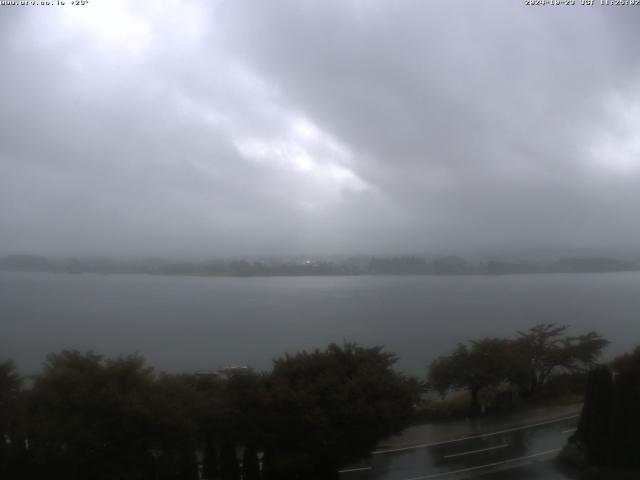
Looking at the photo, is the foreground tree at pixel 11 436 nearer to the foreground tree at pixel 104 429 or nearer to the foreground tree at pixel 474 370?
the foreground tree at pixel 104 429

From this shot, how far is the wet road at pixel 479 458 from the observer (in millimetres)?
12078

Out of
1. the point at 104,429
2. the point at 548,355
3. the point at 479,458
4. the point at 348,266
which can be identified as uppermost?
the point at 348,266

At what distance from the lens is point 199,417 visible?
1069 cm

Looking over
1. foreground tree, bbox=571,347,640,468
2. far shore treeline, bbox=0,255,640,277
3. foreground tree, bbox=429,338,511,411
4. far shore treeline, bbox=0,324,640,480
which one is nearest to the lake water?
far shore treeline, bbox=0,255,640,277

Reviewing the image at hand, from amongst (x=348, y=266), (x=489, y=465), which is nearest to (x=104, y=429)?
(x=489, y=465)

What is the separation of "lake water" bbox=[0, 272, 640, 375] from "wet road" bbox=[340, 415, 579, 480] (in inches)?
460

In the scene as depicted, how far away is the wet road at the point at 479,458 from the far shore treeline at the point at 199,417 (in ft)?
4.06

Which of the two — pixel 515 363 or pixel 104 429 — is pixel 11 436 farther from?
pixel 515 363

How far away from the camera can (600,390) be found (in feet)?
39.7

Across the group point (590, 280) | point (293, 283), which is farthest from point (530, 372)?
point (590, 280)

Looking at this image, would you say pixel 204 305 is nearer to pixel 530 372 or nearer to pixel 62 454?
pixel 530 372

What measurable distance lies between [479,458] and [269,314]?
29.5m

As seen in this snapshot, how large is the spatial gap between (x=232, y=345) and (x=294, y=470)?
2121cm

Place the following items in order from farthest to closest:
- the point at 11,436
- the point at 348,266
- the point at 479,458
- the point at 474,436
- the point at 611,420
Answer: the point at 348,266 < the point at 474,436 < the point at 479,458 < the point at 611,420 < the point at 11,436
